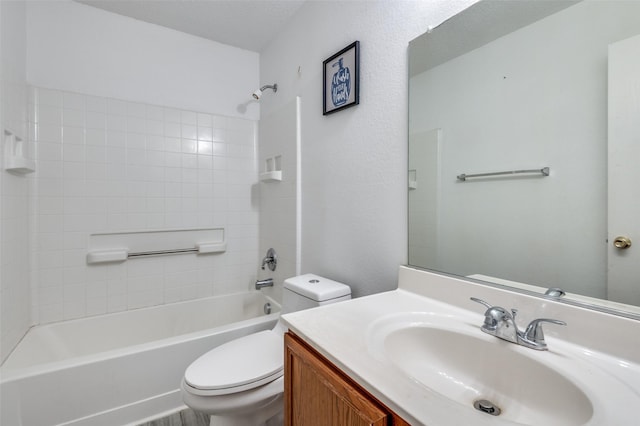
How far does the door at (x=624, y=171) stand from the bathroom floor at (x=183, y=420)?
5.83 feet

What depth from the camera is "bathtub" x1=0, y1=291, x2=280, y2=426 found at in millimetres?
1239

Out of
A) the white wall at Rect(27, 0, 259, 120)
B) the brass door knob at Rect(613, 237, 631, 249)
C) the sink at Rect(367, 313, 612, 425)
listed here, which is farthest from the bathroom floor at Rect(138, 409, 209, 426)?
the white wall at Rect(27, 0, 259, 120)

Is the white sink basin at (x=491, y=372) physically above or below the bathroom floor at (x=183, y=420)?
above

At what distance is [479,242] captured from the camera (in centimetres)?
96

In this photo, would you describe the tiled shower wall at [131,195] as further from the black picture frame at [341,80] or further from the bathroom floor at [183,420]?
the black picture frame at [341,80]

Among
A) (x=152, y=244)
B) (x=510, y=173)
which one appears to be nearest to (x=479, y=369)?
(x=510, y=173)

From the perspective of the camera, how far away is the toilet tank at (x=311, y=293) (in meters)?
1.32

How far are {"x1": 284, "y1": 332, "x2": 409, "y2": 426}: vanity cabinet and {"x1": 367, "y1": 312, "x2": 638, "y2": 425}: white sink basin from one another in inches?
3.5

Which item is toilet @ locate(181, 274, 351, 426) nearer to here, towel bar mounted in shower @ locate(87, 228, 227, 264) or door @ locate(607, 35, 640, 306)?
door @ locate(607, 35, 640, 306)

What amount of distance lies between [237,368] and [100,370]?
0.75m

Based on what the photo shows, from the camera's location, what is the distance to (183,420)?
1.49m

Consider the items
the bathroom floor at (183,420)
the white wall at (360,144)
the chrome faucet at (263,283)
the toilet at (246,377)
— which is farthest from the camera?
the chrome faucet at (263,283)

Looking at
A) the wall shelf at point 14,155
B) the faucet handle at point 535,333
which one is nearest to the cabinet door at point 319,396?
the faucet handle at point 535,333

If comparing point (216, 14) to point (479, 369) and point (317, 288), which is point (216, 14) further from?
point (479, 369)
